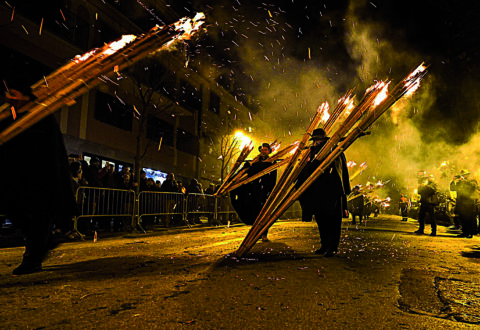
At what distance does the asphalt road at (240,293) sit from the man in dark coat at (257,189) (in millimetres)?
2326

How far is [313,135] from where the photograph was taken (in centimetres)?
618

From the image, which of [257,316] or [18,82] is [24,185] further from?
[257,316]

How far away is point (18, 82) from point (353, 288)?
12.9ft

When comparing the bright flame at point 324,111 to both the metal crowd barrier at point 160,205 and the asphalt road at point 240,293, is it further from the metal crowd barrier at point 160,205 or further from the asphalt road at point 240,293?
the metal crowd barrier at point 160,205

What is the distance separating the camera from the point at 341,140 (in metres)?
5.45

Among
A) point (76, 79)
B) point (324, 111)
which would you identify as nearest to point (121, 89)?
point (324, 111)

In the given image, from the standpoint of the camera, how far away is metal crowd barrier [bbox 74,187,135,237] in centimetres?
909

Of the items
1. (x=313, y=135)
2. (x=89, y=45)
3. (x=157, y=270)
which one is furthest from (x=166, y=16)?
(x=157, y=270)

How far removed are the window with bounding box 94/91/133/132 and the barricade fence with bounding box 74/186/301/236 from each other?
26.0 feet

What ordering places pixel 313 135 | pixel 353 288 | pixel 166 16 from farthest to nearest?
pixel 166 16 → pixel 313 135 → pixel 353 288

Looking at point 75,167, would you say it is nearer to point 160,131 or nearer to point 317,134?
point 317,134

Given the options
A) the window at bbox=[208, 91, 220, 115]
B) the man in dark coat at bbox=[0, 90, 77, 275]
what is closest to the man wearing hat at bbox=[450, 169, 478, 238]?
the man in dark coat at bbox=[0, 90, 77, 275]

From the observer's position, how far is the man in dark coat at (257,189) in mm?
7852

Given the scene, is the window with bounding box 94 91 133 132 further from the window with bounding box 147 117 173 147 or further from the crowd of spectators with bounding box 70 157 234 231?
the crowd of spectators with bounding box 70 157 234 231
